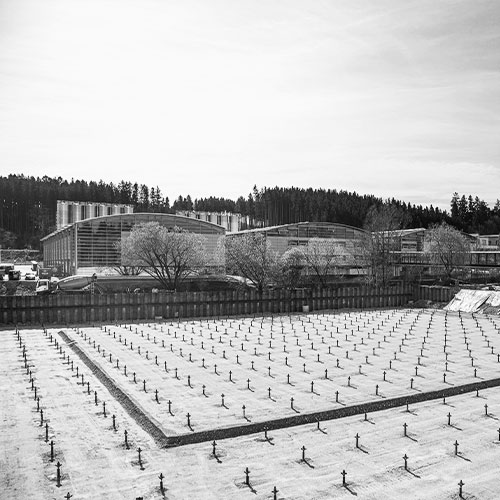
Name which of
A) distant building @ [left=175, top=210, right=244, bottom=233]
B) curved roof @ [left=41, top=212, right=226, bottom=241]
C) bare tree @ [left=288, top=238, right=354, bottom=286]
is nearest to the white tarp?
bare tree @ [left=288, top=238, right=354, bottom=286]

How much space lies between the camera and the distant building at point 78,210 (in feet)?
429

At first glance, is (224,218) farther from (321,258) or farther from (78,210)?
(321,258)

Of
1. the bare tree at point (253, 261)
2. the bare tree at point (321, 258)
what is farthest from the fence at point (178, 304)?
the bare tree at point (321, 258)

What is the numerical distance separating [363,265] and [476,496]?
61172mm

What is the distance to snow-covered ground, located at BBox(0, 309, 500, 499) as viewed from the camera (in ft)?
39.1

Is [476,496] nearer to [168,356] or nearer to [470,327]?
[168,356]

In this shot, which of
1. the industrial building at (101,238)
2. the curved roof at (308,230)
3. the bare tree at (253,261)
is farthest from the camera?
the curved roof at (308,230)

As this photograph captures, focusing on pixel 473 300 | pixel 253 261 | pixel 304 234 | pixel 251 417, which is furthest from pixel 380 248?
pixel 251 417

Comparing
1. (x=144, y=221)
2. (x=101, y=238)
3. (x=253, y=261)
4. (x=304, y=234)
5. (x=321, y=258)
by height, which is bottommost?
(x=253, y=261)

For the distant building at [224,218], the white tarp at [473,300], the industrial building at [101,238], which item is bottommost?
the white tarp at [473,300]

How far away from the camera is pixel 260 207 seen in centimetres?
15188

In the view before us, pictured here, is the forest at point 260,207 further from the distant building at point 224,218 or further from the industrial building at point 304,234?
the industrial building at point 304,234

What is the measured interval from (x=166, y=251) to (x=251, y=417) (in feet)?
128

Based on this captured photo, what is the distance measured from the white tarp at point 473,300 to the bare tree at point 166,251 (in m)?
26.6
